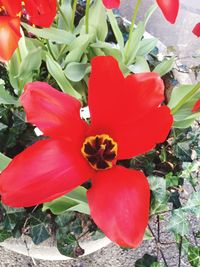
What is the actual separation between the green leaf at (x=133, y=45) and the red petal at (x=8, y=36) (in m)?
0.27

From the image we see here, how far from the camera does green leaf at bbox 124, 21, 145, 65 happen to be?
800 millimetres

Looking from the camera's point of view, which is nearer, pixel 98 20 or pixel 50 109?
pixel 50 109

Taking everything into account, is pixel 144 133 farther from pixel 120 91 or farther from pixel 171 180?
pixel 171 180

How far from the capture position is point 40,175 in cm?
44

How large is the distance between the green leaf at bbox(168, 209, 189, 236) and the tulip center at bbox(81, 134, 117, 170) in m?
0.26

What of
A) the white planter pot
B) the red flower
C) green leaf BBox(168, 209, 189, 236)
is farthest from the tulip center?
the white planter pot

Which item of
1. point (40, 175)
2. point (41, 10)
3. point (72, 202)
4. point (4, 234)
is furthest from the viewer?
point (4, 234)

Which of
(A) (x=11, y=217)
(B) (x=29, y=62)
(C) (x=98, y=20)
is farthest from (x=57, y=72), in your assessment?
(A) (x=11, y=217)

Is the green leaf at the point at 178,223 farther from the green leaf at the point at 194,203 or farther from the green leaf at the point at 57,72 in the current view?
the green leaf at the point at 57,72

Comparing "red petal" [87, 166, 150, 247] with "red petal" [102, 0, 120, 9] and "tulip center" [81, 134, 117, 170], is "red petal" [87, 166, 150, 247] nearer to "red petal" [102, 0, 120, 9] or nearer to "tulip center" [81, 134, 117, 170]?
"tulip center" [81, 134, 117, 170]

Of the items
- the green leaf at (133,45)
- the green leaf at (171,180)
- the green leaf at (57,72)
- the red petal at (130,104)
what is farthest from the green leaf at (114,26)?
the red petal at (130,104)

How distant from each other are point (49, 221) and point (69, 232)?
44mm

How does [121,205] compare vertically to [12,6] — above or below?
below

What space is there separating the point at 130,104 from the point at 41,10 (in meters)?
0.16
